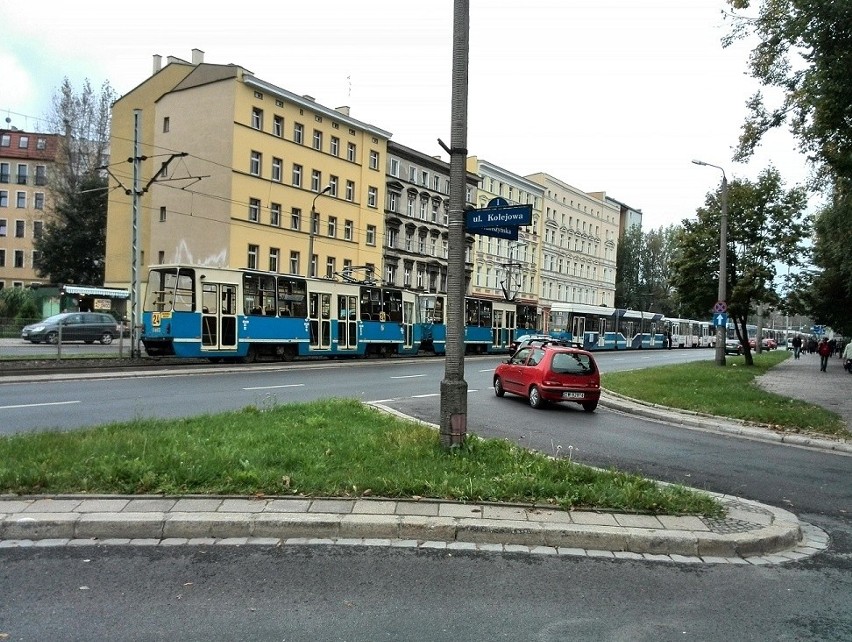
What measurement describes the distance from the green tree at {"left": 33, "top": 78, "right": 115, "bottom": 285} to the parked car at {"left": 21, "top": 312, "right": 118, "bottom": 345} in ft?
89.6

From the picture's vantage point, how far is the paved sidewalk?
5145 mm

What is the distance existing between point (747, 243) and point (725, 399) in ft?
59.3

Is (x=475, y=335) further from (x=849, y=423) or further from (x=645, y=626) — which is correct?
(x=645, y=626)

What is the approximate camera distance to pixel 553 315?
4559 cm

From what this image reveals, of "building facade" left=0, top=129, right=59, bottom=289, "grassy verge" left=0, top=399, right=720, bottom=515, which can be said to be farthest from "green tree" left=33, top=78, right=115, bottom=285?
"grassy verge" left=0, top=399, right=720, bottom=515

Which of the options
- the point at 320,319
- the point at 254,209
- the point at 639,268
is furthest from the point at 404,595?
the point at 639,268

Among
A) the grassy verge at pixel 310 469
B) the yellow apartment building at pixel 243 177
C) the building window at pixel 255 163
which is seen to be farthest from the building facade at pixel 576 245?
the grassy verge at pixel 310 469

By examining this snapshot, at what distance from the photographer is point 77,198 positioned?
176 ft

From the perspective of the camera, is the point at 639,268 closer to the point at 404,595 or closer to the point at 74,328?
the point at 74,328

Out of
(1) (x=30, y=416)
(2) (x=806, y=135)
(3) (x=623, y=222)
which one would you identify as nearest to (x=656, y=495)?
(1) (x=30, y=416)

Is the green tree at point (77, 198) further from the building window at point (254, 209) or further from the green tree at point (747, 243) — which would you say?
the green tree at point (747, 243)

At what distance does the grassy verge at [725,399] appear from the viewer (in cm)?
1305

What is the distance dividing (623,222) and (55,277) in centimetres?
8082

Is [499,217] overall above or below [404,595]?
above
